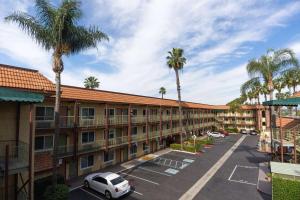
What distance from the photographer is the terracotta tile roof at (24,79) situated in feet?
46.1

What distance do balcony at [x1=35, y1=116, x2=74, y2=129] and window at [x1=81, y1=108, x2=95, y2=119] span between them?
225 cm

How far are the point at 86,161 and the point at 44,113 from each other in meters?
8.11

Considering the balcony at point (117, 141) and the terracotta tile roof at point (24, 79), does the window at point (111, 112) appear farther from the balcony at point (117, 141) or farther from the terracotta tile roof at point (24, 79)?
the terracotta tile roof at point (24, 79)

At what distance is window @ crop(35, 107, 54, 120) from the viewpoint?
66.6 ft

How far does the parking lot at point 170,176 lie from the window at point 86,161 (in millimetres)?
3922

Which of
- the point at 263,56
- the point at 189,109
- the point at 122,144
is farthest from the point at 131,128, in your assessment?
the point at 189,109

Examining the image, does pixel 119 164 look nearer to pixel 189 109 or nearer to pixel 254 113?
pixel 189 109

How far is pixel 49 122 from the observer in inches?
818

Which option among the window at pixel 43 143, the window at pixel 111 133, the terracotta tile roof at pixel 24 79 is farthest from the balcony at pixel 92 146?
the terracotta tile roof at pixel 24 79

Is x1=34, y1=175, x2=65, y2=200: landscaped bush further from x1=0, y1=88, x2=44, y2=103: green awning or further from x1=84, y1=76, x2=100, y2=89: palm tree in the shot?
x1=84, y1=76, x2=100, y2=89: palm tree

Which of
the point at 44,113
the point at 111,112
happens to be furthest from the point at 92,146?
the point at 44,113

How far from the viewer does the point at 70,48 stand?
17.3 meters

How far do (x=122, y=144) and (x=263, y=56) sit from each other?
23004 mm

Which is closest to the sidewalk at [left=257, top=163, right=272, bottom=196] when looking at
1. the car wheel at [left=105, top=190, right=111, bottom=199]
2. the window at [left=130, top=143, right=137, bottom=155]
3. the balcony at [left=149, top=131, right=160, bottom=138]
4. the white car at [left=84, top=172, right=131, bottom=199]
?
the white car at [left=84, top=172, right=131, bottom=199]
